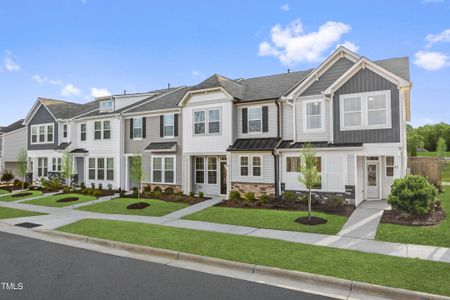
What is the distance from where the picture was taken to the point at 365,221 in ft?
40.4

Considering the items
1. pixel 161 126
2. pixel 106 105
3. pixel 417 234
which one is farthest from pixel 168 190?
pixel 417 234

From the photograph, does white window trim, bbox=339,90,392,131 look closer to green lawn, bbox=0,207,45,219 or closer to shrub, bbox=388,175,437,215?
shrub, bbox=388,175,437,215

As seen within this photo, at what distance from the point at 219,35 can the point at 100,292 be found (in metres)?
20.0

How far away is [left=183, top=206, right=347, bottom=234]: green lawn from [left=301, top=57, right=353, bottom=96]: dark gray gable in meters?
7.10

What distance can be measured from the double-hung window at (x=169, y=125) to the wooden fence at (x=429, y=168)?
56.0ft

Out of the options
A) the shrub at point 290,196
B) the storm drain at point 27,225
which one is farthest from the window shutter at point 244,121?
the storm drain at point 27,225

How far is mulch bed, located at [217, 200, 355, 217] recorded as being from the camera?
551 inches

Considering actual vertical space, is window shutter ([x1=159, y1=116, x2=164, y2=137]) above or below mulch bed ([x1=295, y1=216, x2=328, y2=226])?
above

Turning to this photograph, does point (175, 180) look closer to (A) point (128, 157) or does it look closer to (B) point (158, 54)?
(A) point (128, 157)

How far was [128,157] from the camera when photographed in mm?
24203

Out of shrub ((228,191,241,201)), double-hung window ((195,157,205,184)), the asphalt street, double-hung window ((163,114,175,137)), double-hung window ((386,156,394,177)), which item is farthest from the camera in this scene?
double-hung window ((163,114,175,137))

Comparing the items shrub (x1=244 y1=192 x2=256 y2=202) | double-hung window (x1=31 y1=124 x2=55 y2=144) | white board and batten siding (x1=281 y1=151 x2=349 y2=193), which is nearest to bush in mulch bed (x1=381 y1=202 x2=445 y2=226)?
white board and batten siding (x1=281 y1=151 x2=349 y2=193)

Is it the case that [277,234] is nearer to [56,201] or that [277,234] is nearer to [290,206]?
[290,206]

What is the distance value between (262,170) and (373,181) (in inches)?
244
